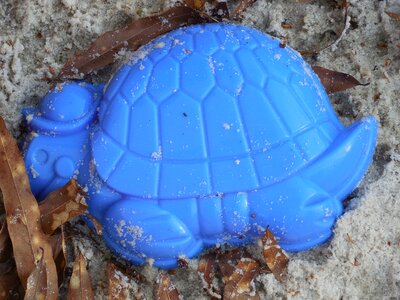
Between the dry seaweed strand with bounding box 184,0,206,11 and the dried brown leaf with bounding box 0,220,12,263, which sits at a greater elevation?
the dry seaweed strand with bounding box 184,0,206,11

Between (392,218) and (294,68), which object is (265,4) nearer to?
(294,68)

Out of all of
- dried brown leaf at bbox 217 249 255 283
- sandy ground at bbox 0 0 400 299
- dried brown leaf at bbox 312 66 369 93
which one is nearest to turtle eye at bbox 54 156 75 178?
sandy ground at bbox 0 0 400 299

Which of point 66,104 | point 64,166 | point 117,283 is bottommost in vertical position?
point 117,283

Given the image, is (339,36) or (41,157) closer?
(41,157)

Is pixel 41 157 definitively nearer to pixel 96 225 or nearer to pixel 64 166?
pixel 64 166

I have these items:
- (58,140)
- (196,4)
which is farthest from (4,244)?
(196,4)

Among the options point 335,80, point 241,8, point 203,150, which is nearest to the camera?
point 203,150

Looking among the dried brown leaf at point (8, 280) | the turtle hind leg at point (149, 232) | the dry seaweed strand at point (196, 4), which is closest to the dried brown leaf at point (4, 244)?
the dried brown leaf at point (8, 280)

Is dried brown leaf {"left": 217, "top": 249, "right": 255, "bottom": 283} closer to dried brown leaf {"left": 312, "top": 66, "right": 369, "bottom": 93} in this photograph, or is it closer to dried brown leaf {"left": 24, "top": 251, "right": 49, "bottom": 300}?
dried brown leaf {"left": 24, "top": 251, "right": 49, "bottom": 300}
